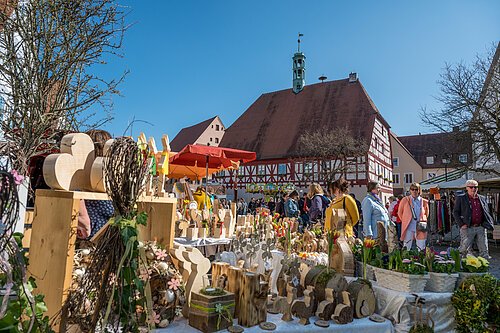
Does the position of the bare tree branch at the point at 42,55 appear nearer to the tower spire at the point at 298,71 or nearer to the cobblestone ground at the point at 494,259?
the cobblestone ground at the point at 494,259

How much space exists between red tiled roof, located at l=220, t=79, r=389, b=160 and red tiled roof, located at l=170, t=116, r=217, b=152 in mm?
7448

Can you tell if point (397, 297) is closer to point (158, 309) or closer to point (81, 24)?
point (158, 309)

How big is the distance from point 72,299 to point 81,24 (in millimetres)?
4835

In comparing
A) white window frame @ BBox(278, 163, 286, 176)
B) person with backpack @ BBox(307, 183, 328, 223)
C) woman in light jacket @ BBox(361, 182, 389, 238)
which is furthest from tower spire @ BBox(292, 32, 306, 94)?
woman in light jacket @ BBox(361, 182, 389, 238)

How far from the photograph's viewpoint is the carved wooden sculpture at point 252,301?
5.87 feet

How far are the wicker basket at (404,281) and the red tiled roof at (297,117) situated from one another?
84.7 ft

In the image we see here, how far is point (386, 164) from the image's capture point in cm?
3284

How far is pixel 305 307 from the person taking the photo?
77.2 inches

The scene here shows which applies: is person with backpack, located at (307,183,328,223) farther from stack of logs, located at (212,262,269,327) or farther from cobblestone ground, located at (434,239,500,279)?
stack of logs, located at (212,262,269,327)

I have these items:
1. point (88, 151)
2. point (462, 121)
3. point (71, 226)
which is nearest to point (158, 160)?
point (88, 151)

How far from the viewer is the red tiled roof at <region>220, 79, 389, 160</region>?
30.1m

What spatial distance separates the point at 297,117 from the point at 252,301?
3258 cm

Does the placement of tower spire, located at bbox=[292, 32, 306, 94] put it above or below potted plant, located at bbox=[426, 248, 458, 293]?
above

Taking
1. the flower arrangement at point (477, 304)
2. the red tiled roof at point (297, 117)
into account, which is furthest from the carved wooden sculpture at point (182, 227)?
the red tiled roof at point (297, 117)
